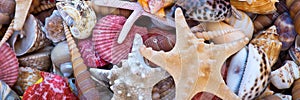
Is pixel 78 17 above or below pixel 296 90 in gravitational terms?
above

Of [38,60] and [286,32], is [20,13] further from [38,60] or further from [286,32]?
[286,32]

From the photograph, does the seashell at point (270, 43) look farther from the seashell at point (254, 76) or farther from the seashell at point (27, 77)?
the seashell at point (27, 77)

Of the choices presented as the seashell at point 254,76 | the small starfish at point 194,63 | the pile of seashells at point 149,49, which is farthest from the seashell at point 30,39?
the seashell at point 254,76

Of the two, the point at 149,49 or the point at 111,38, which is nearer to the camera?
the point at 149,49

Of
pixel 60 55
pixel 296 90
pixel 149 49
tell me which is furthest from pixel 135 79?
pixel 296 90

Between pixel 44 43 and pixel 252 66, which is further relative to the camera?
pixel 44 43

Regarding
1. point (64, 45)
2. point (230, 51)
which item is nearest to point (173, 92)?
point (230, 51)

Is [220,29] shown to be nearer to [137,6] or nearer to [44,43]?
[137,6]
